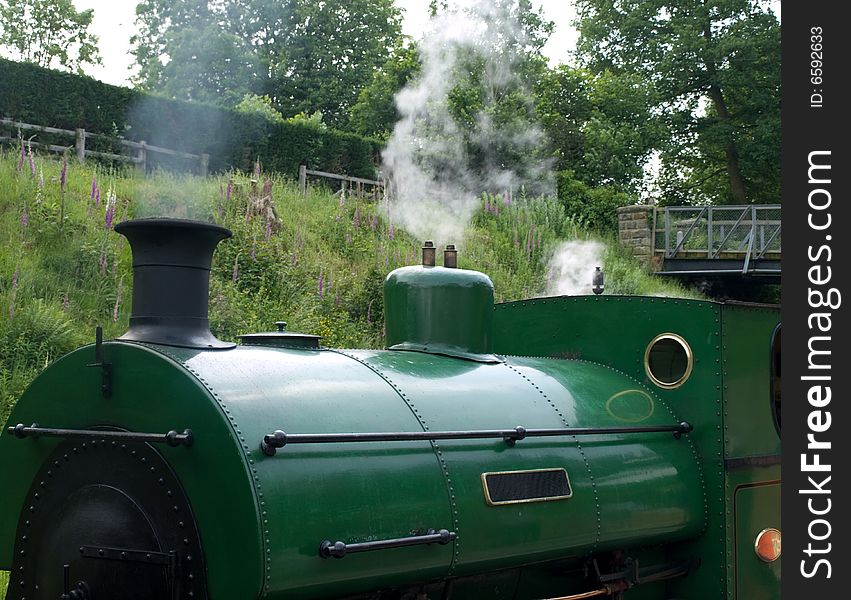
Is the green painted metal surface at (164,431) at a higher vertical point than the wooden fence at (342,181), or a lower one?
lower

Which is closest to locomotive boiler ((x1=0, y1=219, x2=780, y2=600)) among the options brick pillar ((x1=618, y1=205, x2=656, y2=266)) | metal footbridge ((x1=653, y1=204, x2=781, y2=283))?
brick pillar ((x1=618, y1=205, x2=656, y2=266))

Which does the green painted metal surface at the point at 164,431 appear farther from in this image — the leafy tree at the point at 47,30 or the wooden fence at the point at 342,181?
the leafy tree at the point at 47,30

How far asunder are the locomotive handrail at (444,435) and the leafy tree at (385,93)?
22242 mm

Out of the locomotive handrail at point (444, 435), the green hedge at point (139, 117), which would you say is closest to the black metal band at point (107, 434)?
the locomotive handrail at point (444, 435)

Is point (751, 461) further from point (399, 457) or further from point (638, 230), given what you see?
point (638, 230)

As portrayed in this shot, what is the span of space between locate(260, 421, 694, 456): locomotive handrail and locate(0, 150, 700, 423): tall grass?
19.1ft

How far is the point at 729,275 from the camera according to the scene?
23625 mm

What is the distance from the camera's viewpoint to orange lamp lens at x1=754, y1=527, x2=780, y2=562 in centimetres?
529

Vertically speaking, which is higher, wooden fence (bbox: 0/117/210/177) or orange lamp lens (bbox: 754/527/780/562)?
wooden fence (bbox: 0/117/210/177)

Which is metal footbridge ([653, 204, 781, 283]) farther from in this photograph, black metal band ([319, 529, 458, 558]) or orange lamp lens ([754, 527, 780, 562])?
black metal band ([319, 529, 458, 558])

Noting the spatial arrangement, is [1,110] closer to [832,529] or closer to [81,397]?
[81,397]

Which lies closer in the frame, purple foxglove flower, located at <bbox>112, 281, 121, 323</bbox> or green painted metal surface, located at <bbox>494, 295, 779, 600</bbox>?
green painted metal surface, located at <bbox>494, 295, 779, 600</bbox>

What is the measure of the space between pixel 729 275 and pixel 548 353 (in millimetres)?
18975

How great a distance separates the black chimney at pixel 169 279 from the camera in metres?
3.87
